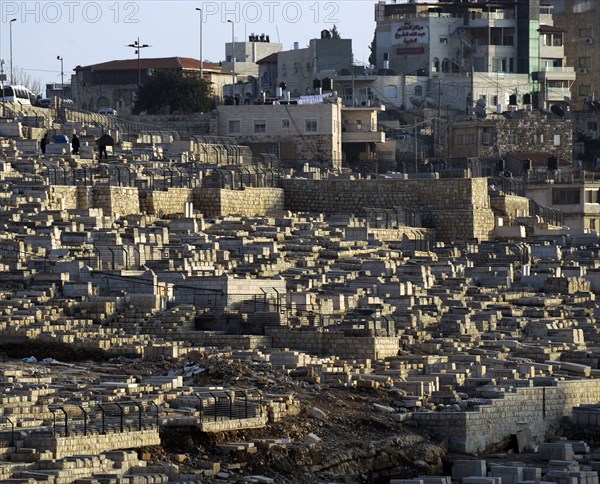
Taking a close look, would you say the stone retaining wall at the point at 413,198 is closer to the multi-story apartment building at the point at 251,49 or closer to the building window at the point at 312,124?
the building window at the point at 312,124

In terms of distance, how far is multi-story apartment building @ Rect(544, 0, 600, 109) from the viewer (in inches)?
3885

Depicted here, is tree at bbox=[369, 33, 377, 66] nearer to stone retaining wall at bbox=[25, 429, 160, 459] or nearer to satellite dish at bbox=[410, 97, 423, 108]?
satellite dish at bbox=[410, 97, 423, 108]

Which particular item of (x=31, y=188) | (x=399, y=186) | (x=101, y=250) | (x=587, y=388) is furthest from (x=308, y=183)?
(x=587, y=388)

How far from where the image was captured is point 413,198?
64.8m

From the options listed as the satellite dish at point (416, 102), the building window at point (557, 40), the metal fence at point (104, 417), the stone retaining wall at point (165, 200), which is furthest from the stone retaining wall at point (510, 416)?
the building window at point (557, 40)

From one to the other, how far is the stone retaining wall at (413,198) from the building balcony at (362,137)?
13860 mm

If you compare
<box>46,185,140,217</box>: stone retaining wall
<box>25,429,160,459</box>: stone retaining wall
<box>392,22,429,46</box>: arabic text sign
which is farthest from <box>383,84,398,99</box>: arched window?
<box>25,429,160,459</box>: stone retaining wall

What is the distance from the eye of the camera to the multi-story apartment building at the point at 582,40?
324 ft

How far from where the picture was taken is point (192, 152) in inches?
2682

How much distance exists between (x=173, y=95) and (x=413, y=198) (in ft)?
70.2

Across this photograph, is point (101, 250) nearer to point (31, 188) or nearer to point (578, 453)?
point (31, 188)

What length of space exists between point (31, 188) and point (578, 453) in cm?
2052

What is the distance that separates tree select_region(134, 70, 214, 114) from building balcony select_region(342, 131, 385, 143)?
646 cm

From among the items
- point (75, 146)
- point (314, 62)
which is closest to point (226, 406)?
point (75, 146)
